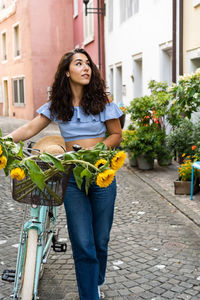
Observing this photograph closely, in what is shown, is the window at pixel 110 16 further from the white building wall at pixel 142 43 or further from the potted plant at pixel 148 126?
the potted plant at pixel 148 126

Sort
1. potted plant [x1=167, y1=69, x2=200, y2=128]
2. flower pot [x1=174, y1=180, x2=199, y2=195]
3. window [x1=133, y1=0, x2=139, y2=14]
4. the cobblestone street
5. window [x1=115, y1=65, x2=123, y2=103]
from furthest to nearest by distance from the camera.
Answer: window [x1=115, y1=65, x2=123, y2=103] < window [x1=133, y1=0, x2=139, y2=14] < flower pot [x1=174, y1=180, x2=199, y2=195] < potted plant [x1=167, y1=69, x2=200, y2=128] < the cobblestone street

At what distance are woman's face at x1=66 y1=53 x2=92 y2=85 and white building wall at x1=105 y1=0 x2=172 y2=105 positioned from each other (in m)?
7.14

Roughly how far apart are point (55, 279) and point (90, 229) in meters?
1.02

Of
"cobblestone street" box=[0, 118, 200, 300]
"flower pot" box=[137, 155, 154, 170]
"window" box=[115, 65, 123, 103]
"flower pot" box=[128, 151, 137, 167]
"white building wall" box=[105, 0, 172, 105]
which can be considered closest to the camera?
"cobblestone street" box=[0, 118, 200, 300]

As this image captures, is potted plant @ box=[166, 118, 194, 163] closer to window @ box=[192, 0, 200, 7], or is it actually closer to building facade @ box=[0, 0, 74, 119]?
window @ box=[192, 0, 200, 7]

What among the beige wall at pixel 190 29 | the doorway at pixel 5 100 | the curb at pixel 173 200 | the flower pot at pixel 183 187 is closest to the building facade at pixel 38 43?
the doorway at pixel 5 100

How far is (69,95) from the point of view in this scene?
2920 millimetres

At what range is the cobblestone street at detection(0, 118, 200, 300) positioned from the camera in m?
3.39

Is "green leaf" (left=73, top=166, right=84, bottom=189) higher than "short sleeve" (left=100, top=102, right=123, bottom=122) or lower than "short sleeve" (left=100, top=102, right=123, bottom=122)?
lower

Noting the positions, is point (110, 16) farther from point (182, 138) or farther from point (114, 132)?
point (114, 132)

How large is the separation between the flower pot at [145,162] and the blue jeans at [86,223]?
5798 mm

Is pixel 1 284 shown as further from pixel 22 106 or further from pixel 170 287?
pixel 22 106

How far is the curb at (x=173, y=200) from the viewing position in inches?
211

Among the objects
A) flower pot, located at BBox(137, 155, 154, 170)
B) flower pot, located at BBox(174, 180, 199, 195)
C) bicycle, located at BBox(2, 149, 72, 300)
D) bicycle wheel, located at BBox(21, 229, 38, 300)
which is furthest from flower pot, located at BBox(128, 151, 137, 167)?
bicycle wheel, located at BBox(21, 229, 38, 300)
